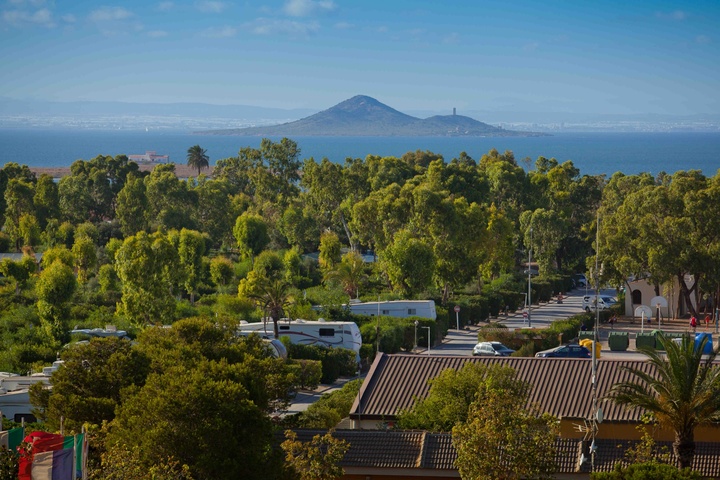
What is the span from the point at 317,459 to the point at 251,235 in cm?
4408

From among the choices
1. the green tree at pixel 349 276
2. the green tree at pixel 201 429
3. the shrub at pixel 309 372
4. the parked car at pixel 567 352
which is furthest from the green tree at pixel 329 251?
the green tree at pixel 201 429

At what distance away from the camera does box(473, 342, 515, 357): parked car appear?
4109cm

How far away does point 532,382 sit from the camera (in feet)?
86.1

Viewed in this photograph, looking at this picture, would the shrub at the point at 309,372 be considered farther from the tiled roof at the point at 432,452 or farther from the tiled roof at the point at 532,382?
the tiled roof at the point at 432,452

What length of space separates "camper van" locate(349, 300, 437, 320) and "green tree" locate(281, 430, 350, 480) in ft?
87.1

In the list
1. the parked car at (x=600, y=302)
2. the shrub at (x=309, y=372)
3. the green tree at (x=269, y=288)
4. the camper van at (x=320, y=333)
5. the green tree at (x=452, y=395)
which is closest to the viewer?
the green tree at (x=452, y=395)

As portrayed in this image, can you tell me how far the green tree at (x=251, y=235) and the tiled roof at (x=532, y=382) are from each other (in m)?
36.0

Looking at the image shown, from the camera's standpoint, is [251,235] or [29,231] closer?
[251,235]

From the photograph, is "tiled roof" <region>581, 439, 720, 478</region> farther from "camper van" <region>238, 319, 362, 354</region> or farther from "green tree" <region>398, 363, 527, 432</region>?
"camper van" <region>238, 319, 362, 354</region>

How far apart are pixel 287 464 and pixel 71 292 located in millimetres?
24467

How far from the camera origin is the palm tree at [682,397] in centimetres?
2069

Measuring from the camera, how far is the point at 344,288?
2208 inches

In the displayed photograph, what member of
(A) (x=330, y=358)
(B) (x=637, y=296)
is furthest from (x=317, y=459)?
(B) (x=637, y=296)

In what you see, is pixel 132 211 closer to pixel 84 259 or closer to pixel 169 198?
pixel 169 198
